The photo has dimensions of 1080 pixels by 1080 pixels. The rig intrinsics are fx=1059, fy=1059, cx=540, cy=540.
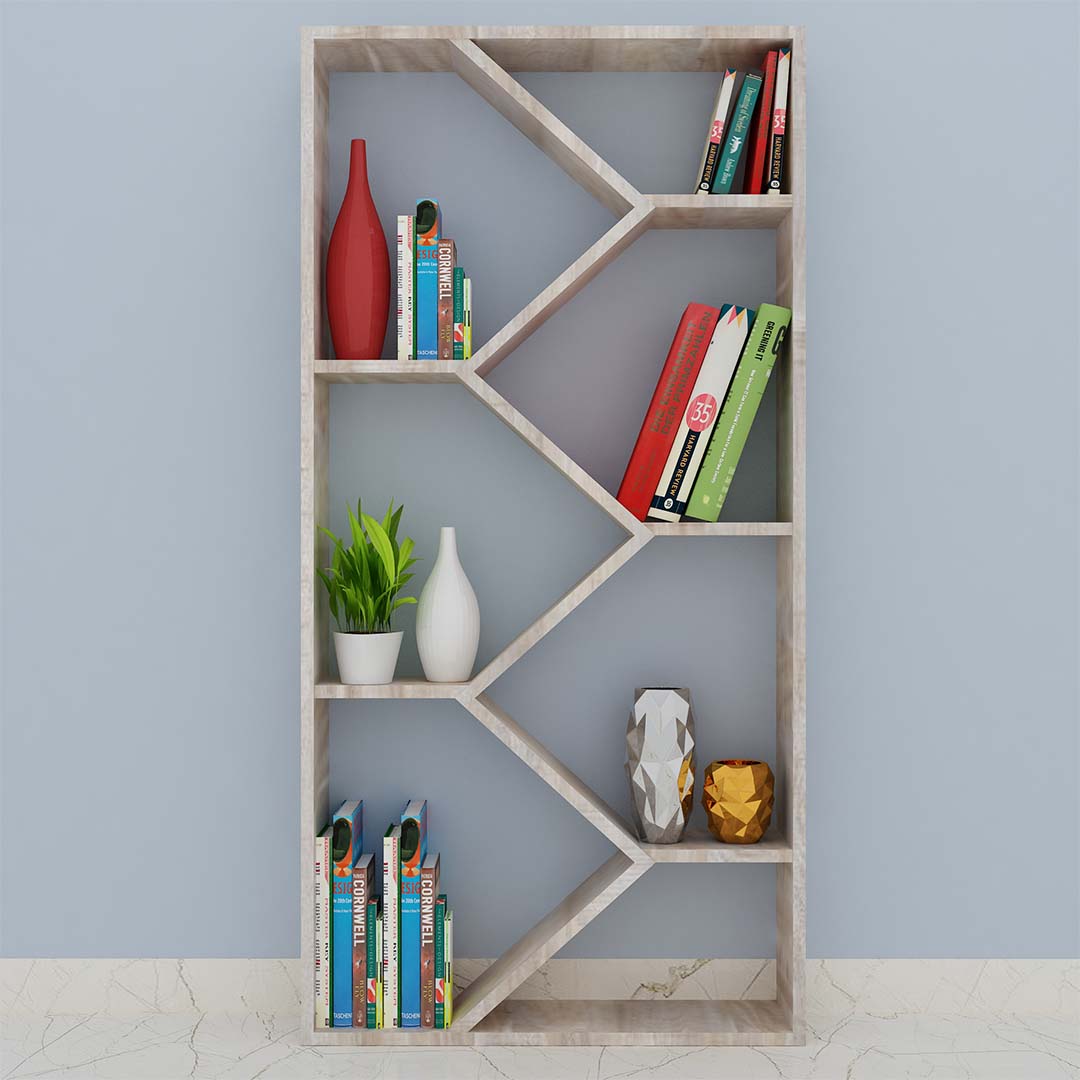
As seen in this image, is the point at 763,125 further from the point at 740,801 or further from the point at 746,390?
the point at 740,801

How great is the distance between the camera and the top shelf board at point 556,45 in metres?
1.56

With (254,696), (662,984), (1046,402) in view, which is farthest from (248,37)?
(662,984)

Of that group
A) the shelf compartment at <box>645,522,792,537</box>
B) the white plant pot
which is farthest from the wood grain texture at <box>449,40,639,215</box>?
the white plant pot

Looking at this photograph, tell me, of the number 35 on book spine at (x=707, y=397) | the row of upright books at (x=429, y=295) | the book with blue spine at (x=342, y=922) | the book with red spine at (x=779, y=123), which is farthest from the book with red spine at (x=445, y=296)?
the book with blue spine at (x=342, y=922)

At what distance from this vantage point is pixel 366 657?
1.55m

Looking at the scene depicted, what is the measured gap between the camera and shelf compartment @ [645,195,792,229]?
1541mm

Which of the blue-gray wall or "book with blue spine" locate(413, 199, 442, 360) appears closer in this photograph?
"book with blue spine" locate(413, 199, 442, 360)

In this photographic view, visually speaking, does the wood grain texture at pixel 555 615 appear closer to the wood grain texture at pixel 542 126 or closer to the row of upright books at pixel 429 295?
the row of upright books at pixel 429 295

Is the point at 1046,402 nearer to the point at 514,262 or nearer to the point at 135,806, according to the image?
the point at 514,262

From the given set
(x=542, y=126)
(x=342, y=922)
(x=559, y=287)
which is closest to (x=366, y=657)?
(x=342, y=922)

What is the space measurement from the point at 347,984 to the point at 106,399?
99cm

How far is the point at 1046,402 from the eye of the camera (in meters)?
1.71

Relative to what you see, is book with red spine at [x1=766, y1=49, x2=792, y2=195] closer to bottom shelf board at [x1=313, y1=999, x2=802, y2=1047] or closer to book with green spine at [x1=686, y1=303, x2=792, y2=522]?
book with green spine at [x1=686, y1=303, x2=792, y2=522]

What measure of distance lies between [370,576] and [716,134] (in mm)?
828
